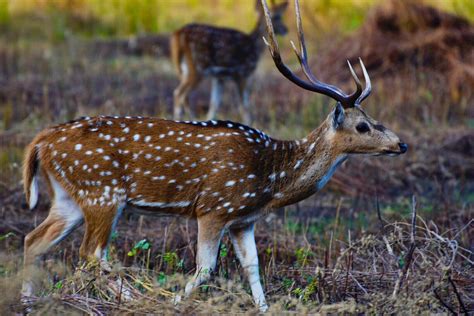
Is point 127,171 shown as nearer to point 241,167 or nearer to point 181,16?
point 241,167

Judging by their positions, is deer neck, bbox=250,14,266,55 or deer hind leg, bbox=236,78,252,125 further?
deer neck, bbox=250,14,266,55

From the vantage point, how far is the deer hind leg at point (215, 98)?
46.6ft

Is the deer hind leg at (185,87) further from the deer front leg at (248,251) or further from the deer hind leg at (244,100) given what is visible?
the deer front leg at (248,251)

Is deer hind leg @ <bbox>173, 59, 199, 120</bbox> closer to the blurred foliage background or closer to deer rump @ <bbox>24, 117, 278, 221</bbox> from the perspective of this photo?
the blurred foliage background

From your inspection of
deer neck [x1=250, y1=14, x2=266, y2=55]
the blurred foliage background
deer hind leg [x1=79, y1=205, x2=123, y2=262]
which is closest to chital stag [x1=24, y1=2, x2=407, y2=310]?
deer hind leg [x1=79, y1=205, x2=123, y2=262]

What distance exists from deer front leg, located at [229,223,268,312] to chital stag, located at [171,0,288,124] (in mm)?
7036

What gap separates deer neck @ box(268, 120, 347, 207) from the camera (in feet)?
24.1

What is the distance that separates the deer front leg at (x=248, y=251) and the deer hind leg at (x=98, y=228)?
0.99 metres

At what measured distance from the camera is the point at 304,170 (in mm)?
7379

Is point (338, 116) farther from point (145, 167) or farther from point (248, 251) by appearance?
point (145, 167)

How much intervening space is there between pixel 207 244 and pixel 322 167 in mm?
1057

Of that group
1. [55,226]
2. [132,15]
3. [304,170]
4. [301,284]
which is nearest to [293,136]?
[304,170]

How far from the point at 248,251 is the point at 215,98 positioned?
24.7 feet

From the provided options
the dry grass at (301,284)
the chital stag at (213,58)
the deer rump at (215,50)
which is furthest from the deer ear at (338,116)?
the deer rump at (215,50)
